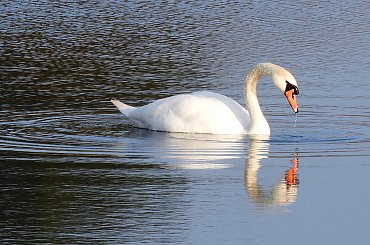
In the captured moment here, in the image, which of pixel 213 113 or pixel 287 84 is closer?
pixel 213 113

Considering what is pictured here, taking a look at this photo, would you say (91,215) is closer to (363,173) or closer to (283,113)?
(363,173)

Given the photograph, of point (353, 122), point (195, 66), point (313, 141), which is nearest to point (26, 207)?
point (313, 141)

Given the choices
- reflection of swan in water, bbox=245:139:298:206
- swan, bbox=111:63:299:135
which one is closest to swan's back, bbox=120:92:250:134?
swan, bbox=111:63:299:135

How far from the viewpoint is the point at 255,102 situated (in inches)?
512

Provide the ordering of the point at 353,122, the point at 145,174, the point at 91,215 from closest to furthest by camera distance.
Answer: the point at 91,215
the point at 145,174
the point at 353,122

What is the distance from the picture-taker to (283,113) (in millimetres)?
14117

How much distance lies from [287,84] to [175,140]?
1.42m

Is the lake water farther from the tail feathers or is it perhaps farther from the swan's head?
the swan's head

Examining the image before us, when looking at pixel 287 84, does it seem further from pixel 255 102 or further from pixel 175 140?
pixel 175 140

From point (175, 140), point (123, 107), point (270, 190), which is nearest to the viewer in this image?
point (270, 190)

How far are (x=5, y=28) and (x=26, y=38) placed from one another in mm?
1290

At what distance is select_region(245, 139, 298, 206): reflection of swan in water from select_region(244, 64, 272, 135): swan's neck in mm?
1169

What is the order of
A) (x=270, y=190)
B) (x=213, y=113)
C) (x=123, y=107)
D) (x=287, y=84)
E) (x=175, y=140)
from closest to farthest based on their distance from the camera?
(x=270, y=190) → (x=175, y=140) → (x=213, y=113) → (x=287, y=84) → (x=123, y=107)

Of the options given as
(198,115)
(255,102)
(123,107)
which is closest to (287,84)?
(255,102)
